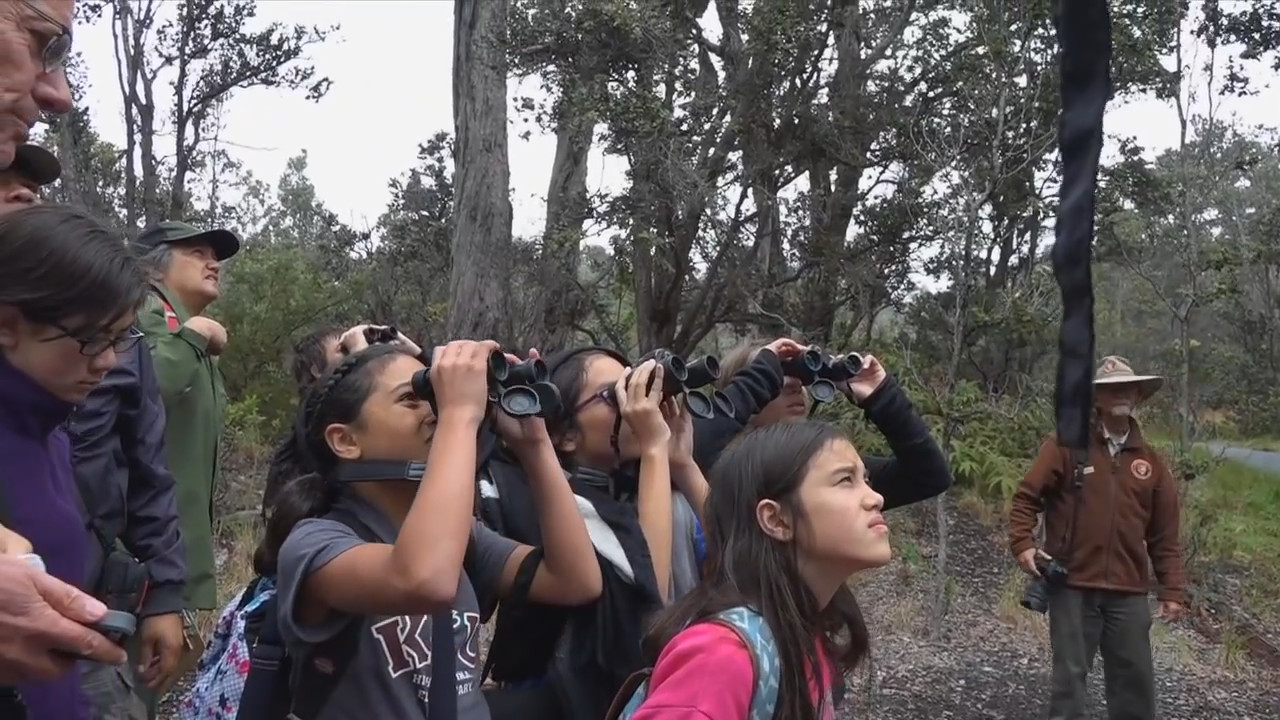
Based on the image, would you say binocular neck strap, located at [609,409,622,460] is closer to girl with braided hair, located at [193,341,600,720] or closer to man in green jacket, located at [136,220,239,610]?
girl with braided hair, located at [193,341,600,720]

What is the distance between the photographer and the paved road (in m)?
14.5

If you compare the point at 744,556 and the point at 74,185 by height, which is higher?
the point at 74,185

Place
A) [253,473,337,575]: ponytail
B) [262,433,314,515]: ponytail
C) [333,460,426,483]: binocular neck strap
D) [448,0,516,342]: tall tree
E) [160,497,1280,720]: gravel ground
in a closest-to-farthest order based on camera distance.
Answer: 1. [333,460,426,483]: binocular neck strap
2. [253,473,337,575]: ponytail
3. [262,433,314,515]: ponytail
4. [160,497,1280,720]: gravel ground
5. [448,0,516,342]: tall tree

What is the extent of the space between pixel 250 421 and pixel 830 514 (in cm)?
744

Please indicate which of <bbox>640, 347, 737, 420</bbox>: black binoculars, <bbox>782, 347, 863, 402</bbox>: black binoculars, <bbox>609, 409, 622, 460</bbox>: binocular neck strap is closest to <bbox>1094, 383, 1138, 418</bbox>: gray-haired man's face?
<bbox>782, 347, 863, 402</bbox>: black binoculars

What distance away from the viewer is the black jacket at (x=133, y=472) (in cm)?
250

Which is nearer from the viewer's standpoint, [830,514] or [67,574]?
[67,574]

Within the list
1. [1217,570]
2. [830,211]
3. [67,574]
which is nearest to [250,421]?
[830,211]

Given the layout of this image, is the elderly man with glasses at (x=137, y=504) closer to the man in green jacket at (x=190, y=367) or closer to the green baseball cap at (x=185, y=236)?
the man in green jacket at (x=190, y=367)

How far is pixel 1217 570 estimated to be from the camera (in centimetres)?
855

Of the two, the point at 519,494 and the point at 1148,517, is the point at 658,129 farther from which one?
the point at 519,494

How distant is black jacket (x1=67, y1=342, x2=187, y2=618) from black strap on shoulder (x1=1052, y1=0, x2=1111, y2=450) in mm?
2248

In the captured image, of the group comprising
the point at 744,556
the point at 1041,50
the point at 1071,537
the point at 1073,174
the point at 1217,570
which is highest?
the point at 1041,50

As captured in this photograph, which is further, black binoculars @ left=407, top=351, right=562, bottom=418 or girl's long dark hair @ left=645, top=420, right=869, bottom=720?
black binoculars @ left=407, top=351, right=562, bottom=418
